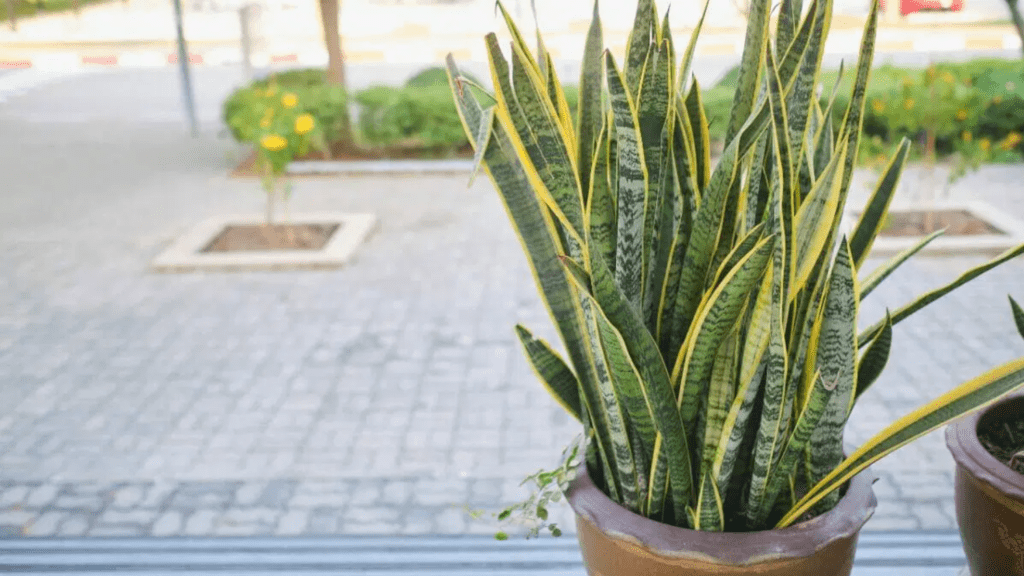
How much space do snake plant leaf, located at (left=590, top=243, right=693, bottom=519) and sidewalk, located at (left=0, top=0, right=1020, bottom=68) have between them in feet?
28.9

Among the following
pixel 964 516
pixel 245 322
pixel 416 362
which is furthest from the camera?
pixel 245 322

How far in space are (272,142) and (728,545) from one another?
177 inches

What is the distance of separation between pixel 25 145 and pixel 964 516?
8.35 m

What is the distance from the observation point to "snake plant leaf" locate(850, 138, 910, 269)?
4.15 ft

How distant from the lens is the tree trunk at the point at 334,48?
23.5 feet

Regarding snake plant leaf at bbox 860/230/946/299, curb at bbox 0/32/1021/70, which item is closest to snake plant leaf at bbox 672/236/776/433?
snake plant leaf at bbox 860/230/946/299

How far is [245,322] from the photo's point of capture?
4.14 metres

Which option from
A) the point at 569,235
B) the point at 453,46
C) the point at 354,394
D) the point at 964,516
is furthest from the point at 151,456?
the point at 453,46

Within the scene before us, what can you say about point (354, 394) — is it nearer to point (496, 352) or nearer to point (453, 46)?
point (496, 352)

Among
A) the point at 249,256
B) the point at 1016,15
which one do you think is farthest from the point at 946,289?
the point at 249,256

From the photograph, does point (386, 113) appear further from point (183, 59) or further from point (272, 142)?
point (272, 142)

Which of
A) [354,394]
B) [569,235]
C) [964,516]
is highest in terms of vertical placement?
[569,235]

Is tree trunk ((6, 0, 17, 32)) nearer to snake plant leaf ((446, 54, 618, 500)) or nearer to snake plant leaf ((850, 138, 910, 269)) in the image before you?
snake plant leaf ((446, 54, 618, 500))

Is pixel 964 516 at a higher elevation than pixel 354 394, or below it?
higher
